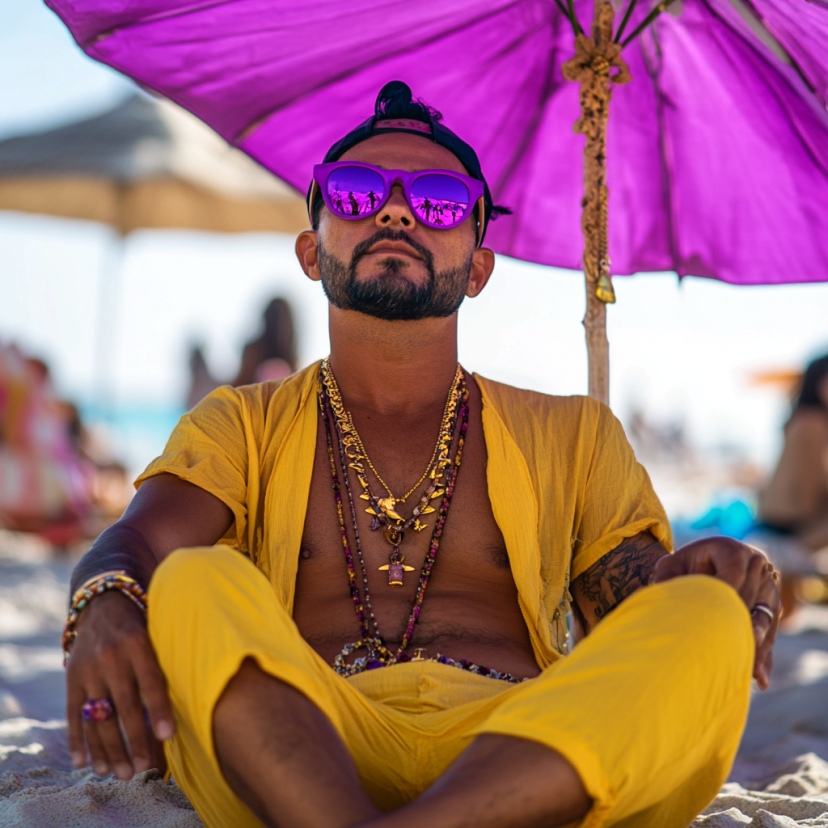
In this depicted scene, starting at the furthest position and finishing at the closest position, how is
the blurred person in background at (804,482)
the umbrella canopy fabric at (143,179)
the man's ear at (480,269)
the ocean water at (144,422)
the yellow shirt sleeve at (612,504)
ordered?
the ocean water at (144,422), the umbrella canopy fabric at (143,179), the blurred person in background at (804,482), the man's ear at (480,269), the yellow shirt sleeve at (612,504)

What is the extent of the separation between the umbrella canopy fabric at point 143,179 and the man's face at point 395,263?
5566 millimetres

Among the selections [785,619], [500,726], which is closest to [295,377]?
[500,726]

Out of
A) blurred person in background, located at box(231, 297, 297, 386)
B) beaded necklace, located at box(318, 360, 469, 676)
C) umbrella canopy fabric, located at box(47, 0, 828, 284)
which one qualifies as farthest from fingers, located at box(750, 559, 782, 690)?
blurred person in background, located at box(231, 297, 297, 386)

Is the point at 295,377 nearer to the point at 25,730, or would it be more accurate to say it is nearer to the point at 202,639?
the point at 202,639

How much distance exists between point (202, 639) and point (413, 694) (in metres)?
0.66

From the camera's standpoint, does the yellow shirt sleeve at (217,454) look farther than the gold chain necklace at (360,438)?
No

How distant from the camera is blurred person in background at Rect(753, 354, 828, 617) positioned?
7.20 m

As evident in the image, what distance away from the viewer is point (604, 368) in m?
3.67

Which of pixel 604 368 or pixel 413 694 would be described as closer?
pixel 413 694

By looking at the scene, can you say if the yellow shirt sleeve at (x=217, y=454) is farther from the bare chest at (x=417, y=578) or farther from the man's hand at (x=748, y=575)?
the man's hand at (x=748, y=575)

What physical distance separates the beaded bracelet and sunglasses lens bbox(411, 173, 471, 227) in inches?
51.0

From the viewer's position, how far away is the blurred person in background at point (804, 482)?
7199 mm

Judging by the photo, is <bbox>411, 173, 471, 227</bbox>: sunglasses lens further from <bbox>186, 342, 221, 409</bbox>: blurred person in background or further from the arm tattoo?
<bbox>186, 342, 221, 409</bbox>: blurred person in background

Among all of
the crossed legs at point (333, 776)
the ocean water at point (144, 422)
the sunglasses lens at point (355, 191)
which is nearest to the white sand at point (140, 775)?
the crossed legs at point (333, 776)
